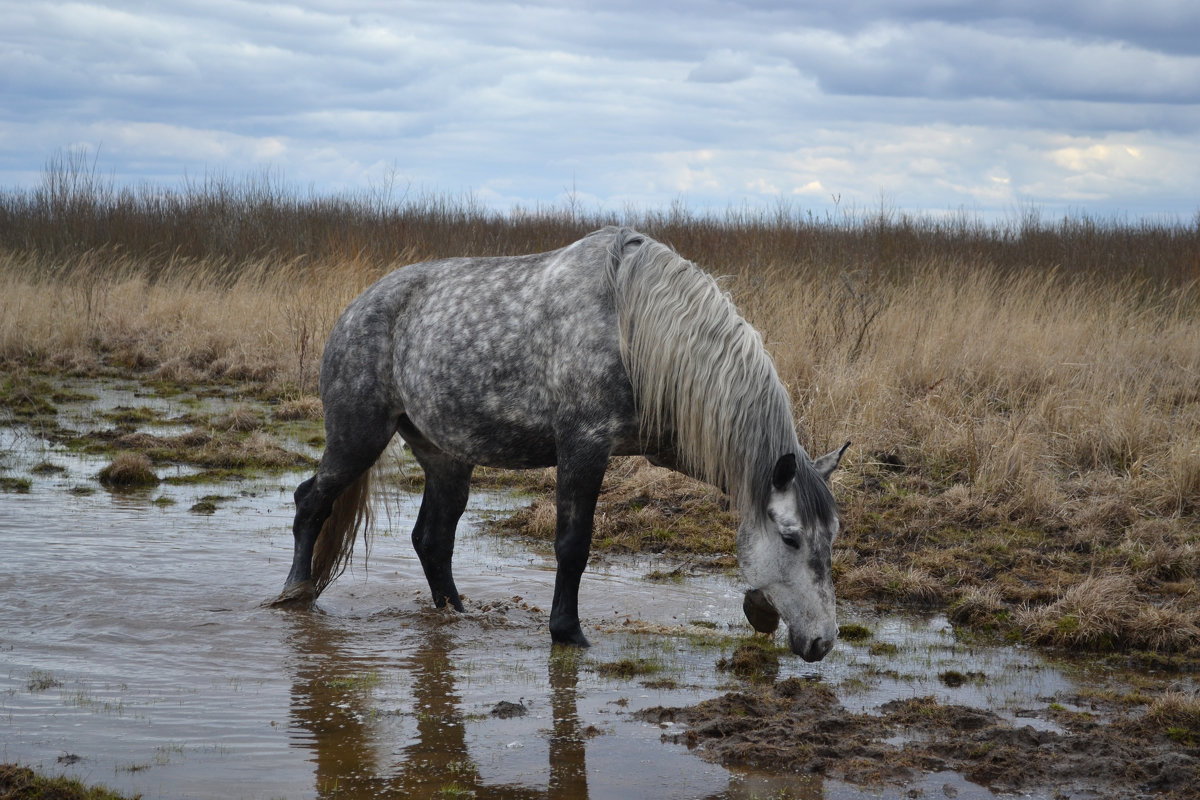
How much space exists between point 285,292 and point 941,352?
30.4 ft

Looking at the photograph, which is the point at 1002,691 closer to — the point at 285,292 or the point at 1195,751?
the point at 1195,751

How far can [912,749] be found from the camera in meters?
3.54

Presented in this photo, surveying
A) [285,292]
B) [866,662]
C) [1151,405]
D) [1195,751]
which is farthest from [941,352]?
[285,292]

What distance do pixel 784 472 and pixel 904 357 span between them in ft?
19.4

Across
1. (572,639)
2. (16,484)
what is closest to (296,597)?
(572,639)

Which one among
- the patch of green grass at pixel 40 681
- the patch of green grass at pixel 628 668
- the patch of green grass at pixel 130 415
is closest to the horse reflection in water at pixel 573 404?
the patch of green grass at pixel 628 668

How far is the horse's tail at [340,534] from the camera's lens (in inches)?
224

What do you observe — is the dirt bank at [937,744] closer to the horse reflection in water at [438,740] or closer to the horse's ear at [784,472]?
the horse reflection in water at [438,740]

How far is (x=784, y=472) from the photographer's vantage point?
4082 millimetres

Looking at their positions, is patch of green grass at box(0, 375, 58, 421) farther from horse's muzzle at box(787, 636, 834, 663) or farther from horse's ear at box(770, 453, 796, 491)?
horse's muzzle at box(787, 636, 834, 663)

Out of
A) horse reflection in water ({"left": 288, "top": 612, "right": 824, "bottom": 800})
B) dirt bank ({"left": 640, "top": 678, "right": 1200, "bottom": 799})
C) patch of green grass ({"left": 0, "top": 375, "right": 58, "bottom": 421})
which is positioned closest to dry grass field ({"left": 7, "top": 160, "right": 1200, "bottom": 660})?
patch of green grass ({"left": 0, "top": 375, "right": 58, "bottom": 421})

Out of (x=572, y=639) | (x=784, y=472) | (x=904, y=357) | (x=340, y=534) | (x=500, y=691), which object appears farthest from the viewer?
(x=904, y=357)

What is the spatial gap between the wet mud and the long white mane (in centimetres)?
88

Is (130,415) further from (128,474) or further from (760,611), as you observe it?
(760,611)
